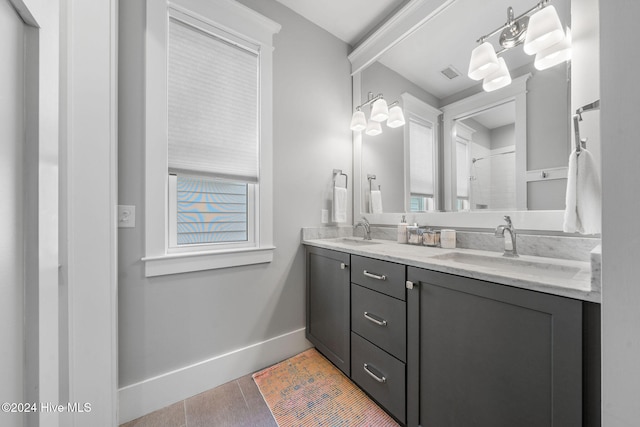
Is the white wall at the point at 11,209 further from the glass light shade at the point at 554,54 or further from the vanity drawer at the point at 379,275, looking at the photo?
the glass light shade at the point at 554,54

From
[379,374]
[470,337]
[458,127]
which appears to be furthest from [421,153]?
[379,374]

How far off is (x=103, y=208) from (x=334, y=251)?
122cm

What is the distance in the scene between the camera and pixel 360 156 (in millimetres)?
2227

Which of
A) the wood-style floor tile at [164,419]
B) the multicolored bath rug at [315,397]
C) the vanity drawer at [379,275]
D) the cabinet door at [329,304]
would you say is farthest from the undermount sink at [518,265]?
the wood-style floor tile at [164,419]

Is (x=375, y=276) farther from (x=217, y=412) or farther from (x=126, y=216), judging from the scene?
(x=126, y=216)

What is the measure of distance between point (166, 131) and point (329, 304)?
1447 millimetres

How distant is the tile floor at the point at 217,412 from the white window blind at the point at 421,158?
5.58 ft

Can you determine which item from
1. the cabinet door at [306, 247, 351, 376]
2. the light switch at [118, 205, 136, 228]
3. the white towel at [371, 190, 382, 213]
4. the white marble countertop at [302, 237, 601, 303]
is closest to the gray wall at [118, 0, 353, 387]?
the light switch at [118, 205, 136, 228]

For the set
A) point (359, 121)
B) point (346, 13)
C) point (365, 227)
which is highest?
A: point (346, 13)

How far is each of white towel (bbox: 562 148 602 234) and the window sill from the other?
1553 millimetres

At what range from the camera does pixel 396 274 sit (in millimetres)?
1186

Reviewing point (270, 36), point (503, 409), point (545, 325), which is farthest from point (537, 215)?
point (270, 36)

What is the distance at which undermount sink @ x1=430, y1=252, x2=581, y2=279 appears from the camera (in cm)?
97

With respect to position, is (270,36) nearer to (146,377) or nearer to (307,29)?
(307,29)
